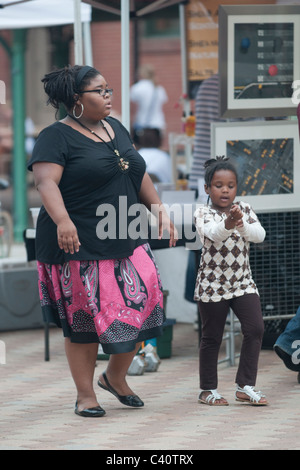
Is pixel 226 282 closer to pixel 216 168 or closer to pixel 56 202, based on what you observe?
pixel 216 168

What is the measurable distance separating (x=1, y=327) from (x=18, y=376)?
1742mm

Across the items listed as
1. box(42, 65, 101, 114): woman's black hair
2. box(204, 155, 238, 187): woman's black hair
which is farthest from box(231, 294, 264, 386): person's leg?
box(42, 65, 101, 114): woman's black hair

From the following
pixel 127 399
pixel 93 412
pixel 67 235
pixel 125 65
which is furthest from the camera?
pixel 125 65

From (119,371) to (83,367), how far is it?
0.25 m

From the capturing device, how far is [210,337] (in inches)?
238


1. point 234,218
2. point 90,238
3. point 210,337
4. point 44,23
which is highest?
point 44,23

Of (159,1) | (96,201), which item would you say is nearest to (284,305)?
(96,201)

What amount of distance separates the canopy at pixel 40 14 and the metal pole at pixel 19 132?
4060 mm

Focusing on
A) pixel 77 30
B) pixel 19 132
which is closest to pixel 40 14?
pixel 77 30

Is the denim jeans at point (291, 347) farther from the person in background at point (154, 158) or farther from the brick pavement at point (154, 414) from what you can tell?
the person in background at point (154, 158)

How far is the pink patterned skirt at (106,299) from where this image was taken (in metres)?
5.70

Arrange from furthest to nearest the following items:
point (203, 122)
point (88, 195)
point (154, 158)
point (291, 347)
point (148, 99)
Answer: point (148, 99) < point (154, 158) < point (203, 122) < point (291, 347) < point (88, 195)

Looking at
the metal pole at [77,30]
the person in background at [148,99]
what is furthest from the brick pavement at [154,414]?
the person in background at [148,99]
